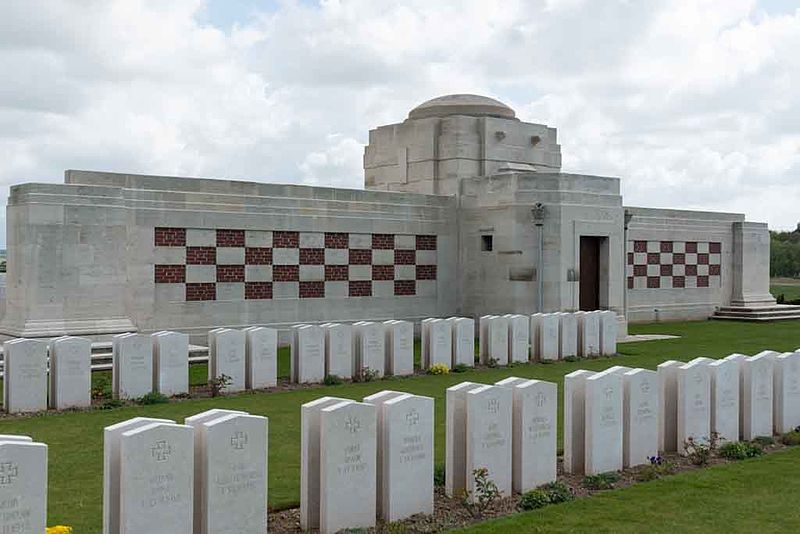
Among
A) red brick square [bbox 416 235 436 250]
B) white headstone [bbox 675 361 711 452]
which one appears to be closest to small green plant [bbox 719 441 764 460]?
white headstone [bbox 675 361 711 452]

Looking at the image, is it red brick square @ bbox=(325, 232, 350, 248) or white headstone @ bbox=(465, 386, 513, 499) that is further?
red brick square @ bbox=(325, 232, 350, 248)

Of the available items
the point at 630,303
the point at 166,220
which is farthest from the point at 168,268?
the point at 630,303

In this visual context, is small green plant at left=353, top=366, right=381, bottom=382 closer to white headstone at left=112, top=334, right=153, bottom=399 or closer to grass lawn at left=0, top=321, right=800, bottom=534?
grass lawn at left=0, top=321, right=800, bottom=534

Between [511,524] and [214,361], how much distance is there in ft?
23.2

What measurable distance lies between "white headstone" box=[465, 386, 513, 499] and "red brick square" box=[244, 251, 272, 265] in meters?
10.7

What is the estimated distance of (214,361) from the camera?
1242 centimetres

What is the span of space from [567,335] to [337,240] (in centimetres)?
533

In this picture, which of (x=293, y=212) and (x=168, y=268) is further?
(x=293, y=212)

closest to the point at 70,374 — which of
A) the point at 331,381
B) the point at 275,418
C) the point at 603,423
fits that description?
the point at 275,418

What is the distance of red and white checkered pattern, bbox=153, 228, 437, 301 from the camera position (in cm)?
1633

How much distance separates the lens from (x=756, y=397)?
923 centimetres

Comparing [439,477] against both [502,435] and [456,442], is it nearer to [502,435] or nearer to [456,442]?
[456,442]

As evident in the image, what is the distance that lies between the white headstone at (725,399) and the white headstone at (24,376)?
8.05 meters

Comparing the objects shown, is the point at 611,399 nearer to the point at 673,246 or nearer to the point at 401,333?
the point at 401,333
